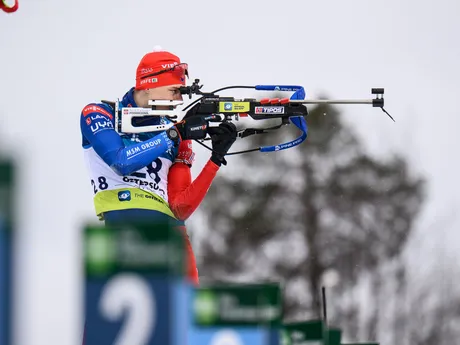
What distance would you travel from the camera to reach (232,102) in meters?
9.44

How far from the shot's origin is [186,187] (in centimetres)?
914

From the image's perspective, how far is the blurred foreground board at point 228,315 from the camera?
6035mm

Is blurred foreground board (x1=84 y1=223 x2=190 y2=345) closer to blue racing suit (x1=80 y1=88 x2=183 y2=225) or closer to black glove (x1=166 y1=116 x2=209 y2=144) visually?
blue racing suit (x1=80 y1=88 x2=183 y2=225)

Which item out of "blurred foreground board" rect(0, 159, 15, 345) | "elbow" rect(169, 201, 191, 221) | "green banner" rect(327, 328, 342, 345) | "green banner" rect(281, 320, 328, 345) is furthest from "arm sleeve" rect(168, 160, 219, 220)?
"blurred foreground board" rect(0, 159, 15, 345)

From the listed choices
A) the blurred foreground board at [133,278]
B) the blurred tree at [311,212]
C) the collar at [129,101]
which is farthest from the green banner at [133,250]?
the blurred tree at [311,212]

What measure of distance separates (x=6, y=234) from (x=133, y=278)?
1.96ft

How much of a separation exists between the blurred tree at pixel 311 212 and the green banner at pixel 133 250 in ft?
98.3

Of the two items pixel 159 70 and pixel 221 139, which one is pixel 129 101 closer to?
pixel 159 70

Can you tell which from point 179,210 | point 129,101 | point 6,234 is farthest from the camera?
point 129,101

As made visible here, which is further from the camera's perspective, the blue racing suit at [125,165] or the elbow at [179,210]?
the elbow at [179,210]

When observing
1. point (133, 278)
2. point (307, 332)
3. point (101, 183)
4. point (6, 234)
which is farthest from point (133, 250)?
point (101, 183)

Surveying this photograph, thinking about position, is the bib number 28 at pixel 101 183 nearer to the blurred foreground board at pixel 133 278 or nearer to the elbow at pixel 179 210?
the elbow at pixel 179 210

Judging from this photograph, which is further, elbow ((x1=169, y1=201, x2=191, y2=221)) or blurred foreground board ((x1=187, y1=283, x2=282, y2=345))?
elbow ((x1=169, y1=201, x2=191, y2=221))

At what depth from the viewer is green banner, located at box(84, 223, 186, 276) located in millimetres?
4977
